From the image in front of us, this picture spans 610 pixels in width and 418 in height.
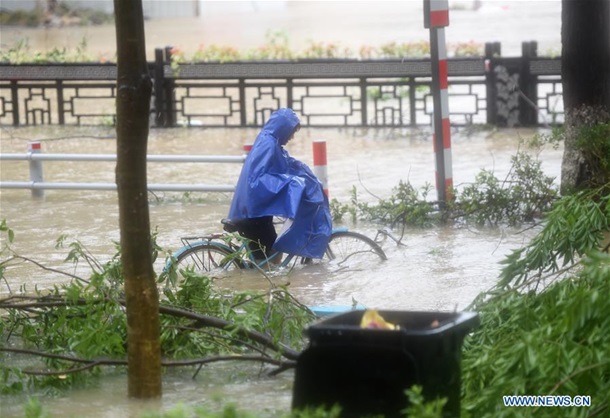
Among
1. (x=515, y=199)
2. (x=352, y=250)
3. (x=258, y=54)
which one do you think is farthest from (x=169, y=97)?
(x=352, y=250)

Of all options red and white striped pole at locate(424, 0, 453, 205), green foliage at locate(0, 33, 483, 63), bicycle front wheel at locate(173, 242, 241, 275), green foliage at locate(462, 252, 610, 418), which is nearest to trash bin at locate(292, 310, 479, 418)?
green foliage at locate(462, 252, 610, 418)

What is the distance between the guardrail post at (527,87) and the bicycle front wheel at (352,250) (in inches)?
321

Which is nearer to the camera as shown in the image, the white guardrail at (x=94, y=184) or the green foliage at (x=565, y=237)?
the green foliage at (x=565, y=237)

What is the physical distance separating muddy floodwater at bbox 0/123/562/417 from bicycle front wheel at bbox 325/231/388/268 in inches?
6.9

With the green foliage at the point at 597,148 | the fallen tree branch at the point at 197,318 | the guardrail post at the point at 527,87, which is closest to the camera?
the fallen tree branch at the point at 197,318

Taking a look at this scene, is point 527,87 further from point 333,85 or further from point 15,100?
point 15,100

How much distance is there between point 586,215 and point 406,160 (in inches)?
359

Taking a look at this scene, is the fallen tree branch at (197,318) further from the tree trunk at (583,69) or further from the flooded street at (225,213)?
the tree trunk at (583,69)

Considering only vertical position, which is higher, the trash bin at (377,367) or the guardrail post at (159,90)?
the guardrail post at (159,90)

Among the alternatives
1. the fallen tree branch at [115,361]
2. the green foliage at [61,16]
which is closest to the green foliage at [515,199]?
the fallen tree branch at [115,361]

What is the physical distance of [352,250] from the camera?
944cm

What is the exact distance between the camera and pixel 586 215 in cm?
591

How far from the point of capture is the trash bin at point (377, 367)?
4.31 m

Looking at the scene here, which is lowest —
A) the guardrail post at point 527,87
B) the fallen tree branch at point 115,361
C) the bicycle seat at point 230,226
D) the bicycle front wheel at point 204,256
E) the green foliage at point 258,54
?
the fallen tree branch at point 115,361
